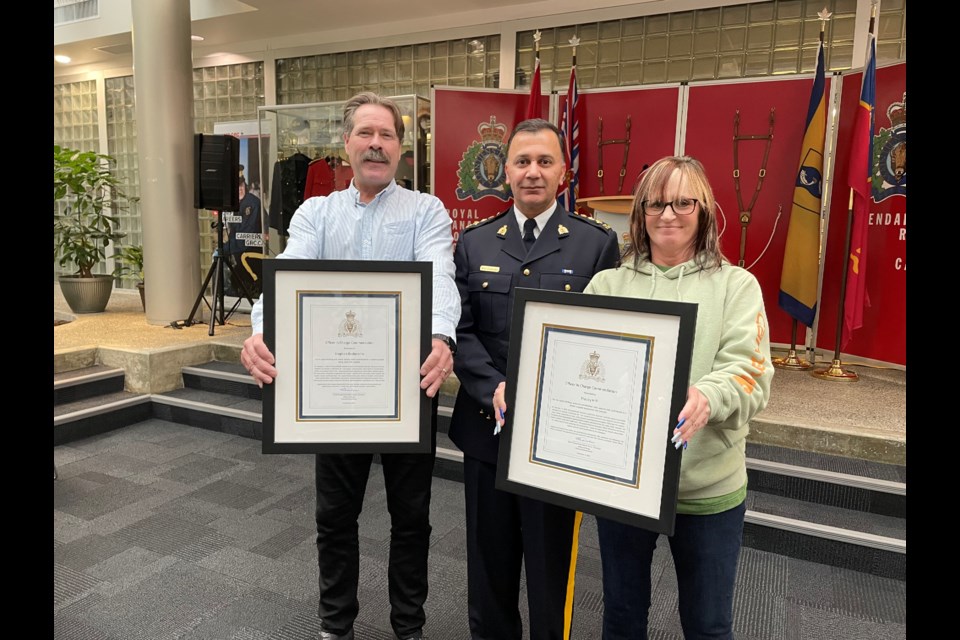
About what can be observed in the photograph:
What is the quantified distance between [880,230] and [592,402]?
149 inches

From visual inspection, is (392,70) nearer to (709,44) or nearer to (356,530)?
(709,44)

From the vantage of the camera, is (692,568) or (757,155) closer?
(692,568)

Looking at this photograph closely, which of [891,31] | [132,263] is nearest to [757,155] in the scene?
[891,31]

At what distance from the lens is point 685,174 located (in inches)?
50.9

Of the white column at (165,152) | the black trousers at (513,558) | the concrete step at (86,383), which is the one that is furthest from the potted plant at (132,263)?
the black trousers at (513,558)

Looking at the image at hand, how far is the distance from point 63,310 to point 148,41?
10.3 ft

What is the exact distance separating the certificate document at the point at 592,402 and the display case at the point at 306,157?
4.27 metres

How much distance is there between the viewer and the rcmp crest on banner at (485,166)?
16.7 feet

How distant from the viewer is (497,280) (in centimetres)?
161

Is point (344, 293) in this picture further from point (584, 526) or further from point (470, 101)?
point (470, 101)

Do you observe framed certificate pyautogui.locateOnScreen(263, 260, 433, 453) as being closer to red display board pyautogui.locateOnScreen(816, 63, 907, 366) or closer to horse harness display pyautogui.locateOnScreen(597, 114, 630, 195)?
red display board pyautogui.locateOnScreen(816, 63, 907, 366)

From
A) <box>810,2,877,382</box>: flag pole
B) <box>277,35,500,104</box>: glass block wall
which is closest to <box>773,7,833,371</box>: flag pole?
<box>810,2,877,382</box>: flag pole

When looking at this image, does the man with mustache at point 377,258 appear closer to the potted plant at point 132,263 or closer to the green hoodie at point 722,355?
the green hoodie at point 722,355
